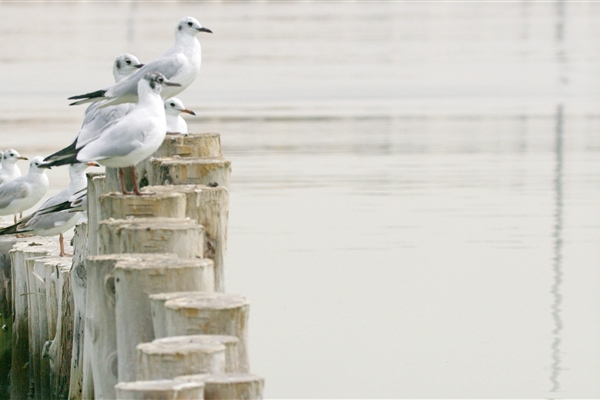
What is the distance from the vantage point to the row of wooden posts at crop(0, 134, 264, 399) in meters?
4.03

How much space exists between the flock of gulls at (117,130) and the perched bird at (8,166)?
3.93 feet

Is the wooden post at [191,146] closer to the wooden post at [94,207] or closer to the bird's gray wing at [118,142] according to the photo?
the wooden post at [94,207]

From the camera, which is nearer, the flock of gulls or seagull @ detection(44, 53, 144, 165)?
the flock of gulls

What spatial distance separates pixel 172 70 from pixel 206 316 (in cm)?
398

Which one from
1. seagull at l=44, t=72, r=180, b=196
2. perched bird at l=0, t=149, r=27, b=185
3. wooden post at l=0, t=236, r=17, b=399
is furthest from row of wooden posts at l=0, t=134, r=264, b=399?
perched bird at l=0, t=149, r=27, b=185

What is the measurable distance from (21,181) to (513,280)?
4587mm

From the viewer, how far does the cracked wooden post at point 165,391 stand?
3773mm

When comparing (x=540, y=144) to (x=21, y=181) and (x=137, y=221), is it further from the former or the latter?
(x=137, y=221)

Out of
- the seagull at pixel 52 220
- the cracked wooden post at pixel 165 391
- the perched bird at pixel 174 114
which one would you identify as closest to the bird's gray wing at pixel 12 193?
the seagull at pixel 52 220

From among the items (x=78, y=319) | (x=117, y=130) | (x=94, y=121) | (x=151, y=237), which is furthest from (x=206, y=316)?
(x=94, y=121)

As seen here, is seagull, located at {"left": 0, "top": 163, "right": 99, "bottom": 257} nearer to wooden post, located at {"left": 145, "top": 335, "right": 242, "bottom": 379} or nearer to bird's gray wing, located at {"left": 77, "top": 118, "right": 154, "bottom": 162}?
bird's gray wing, located at {"left": 77, "top": 118, "right": 154, "bottom": 162}

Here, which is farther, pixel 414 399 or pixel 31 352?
pixel 414 399

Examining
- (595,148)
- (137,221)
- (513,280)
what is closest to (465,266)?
(513,280)

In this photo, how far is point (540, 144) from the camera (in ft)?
68.6
